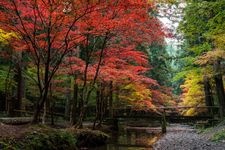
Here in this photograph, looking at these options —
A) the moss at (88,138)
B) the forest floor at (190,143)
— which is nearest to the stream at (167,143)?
the forest floor at (190,143)

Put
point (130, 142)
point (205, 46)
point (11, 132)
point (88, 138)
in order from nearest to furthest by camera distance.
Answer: point (11, 132) < point (88, 138) < point (130, 142) < point (205, 46)

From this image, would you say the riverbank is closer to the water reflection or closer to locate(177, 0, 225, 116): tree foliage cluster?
the water reflection

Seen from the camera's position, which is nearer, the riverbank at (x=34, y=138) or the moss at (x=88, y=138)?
the riverbank at (x=34, y=138)

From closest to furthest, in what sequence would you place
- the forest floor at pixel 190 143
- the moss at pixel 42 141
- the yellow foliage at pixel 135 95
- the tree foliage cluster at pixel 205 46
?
1. the moss at pixel 42 141
2. the forest floor at pixel 190 143
3. the tree foliage cluster at pixel 205 46
4. the yellow foliage at pixel 135 95

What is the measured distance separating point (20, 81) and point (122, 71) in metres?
6.91

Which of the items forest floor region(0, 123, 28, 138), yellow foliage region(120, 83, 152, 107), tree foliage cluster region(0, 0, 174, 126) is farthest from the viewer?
yellow foliage region(120, 83, 152, 107)

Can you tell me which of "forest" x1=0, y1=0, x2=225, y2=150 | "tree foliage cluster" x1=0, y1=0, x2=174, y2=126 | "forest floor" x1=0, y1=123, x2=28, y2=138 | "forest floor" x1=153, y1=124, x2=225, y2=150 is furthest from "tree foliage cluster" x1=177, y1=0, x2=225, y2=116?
"forest floor" x1=0, y1=123, x2=28, y2=138

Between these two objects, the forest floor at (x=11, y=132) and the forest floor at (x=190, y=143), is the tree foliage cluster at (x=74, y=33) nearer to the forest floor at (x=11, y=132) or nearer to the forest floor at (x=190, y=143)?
the forest floor at (x=11, y=132)

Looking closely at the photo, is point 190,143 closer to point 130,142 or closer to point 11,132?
point 130,142

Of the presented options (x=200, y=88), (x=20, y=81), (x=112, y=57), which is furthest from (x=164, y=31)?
(x=200, y=88)

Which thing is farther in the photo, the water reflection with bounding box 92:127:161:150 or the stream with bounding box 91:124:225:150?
the water reflection with bounding box 92:127:161:150

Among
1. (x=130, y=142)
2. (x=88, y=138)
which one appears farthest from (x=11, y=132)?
(x=130, y=142)

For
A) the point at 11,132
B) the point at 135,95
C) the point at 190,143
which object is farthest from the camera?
the point at 135,95

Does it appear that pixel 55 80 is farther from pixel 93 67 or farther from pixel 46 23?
pixel 46 23
